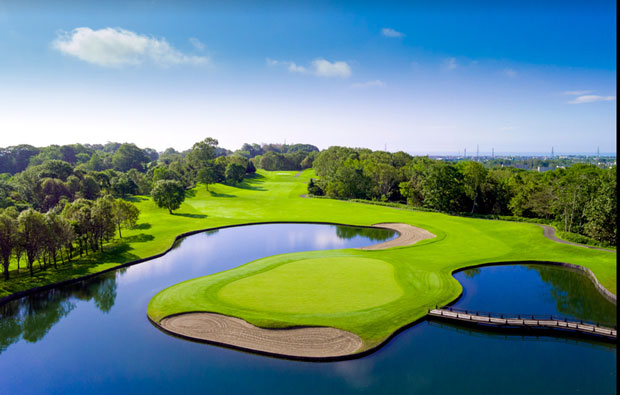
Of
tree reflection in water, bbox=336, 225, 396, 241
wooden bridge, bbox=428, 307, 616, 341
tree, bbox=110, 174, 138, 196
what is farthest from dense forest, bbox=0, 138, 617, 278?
wooden bridge, bbox=428, 307, 616, 341

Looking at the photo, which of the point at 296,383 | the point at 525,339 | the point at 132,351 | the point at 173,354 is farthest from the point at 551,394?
the point at 132,351

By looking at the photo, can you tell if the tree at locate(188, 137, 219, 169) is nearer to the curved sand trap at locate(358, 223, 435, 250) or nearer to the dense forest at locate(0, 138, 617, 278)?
the dense forest at locate(0, 138, 617, 278)

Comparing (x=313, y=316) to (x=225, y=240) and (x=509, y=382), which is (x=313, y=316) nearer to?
(x=509, y=382)

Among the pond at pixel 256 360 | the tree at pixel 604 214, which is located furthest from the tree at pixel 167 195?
the tree at pixel 604 214

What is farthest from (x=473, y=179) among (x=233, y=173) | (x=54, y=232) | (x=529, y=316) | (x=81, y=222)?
(x=233, y=173)

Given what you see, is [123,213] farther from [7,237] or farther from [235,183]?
[235,183]

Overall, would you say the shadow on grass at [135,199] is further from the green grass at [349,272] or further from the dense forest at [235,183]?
the green grass at [349,272]
